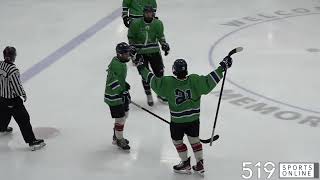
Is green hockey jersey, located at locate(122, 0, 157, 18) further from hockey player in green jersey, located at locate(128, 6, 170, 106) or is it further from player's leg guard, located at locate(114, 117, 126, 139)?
player's leg guard, located at locate(114, 117, 126, 139)

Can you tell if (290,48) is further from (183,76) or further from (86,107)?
(183,76)

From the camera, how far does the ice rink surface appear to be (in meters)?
4.32

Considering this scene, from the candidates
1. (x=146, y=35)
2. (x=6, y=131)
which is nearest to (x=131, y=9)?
(x=146, y=35)

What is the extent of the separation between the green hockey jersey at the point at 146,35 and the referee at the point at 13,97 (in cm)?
130

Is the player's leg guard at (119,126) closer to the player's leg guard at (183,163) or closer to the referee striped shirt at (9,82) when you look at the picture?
the player's leg guard at (183,163)

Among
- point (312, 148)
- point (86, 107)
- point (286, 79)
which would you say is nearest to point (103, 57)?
point (86, 107)

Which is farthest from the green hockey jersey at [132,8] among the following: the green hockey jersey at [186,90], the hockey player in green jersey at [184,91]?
the green hockey jersey at [186,90]

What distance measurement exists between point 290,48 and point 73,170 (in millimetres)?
4134

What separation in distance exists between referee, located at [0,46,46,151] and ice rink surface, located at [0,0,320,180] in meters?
0.15

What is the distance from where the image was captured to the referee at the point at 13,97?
Result: 429 centimetres

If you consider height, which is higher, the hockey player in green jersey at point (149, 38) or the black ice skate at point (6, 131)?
the hockey player in green jersey at point (149, 38)

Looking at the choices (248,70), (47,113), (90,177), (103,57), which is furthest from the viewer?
(103,57)

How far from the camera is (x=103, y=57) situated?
706 cm

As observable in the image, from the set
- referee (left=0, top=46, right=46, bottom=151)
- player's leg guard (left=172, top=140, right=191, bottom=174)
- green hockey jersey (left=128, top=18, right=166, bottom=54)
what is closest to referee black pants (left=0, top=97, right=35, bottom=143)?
referee (left=0, top=46, right=46, bottom=151)
